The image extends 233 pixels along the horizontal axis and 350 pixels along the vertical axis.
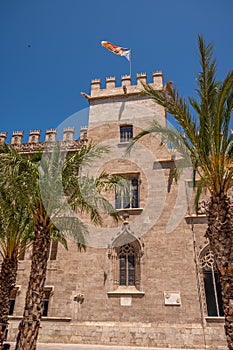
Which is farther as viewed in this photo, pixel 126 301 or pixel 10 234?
pixel 126 301

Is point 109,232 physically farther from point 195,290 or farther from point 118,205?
point 195,290

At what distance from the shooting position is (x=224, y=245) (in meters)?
6.70

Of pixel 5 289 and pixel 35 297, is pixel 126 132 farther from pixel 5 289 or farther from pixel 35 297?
pixel 35 297

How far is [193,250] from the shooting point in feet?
45.4

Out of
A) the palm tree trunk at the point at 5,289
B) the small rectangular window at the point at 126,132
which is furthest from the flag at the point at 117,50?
the palm tree trunk at the point at 5,289

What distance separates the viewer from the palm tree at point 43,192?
8.19m

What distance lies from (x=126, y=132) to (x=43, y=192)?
10.6 metres

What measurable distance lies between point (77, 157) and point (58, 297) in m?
8.26

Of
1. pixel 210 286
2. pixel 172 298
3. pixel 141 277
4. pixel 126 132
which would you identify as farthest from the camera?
pixel 126 132

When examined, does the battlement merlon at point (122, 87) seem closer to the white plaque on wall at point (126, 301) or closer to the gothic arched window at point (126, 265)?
the gothic arched window at point (126, 265)

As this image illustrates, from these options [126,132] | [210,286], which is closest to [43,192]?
[210,286]

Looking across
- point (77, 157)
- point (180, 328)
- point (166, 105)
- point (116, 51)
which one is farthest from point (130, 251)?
point (116, 51)

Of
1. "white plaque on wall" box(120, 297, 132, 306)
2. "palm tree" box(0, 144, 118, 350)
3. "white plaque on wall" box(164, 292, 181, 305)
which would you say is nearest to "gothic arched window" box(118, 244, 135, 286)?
"white plaque on wall" box(120, 297, 132, 306)

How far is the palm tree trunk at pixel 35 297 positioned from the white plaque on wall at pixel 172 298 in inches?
268
